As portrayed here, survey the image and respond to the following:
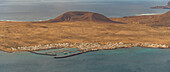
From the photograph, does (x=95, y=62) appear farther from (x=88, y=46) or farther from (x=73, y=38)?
(x=73, y=38)

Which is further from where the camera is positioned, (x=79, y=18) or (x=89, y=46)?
(x=79, y=18)

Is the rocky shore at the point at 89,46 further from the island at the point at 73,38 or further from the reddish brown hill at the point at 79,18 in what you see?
the reddish brown hill at the point at 79,18

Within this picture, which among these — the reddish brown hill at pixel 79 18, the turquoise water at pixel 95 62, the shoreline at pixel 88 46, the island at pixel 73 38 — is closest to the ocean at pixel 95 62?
the turquoise water at pixel 95 62

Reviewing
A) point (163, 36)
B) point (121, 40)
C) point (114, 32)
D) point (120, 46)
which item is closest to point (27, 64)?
point (120, 46)

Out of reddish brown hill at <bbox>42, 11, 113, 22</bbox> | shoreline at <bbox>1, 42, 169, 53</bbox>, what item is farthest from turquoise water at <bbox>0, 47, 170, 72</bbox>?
reddish brown hill at <bbox>42, 11, 113, 22</bbox>

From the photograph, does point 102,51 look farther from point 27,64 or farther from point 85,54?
point 27,64

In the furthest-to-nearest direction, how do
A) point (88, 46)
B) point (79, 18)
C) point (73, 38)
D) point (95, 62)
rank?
point (79, 18) → point (73, 38) → point (88, 46) → point (95, 62)

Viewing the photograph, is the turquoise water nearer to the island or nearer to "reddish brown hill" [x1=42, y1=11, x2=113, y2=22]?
the island

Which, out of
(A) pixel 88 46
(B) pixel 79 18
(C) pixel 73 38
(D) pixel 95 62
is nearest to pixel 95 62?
(D) pixel 95 62
